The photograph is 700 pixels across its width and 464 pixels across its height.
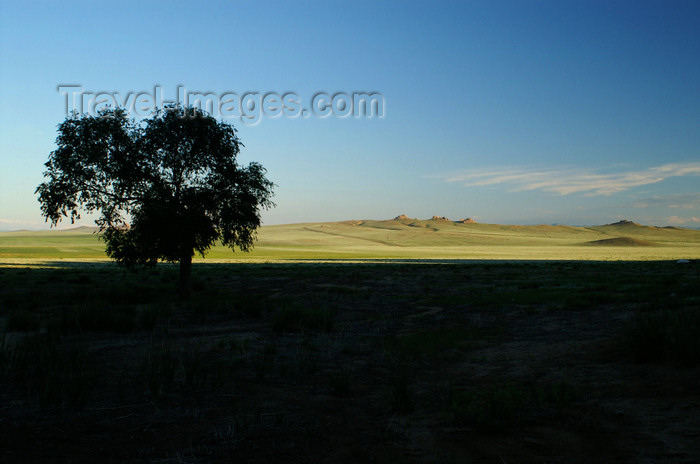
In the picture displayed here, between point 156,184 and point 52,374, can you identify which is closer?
point 52,374

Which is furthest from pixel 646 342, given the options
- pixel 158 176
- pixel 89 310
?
pixel 158 176

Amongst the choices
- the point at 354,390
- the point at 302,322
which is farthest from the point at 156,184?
the point at 354,390

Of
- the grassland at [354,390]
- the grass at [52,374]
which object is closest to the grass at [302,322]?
the grassland at [354,390]

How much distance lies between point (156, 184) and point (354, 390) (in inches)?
743

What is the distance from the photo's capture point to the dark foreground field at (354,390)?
6168mm

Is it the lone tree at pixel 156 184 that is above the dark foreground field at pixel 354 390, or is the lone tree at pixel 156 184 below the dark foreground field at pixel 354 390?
above

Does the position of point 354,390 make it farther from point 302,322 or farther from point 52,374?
point 302,322

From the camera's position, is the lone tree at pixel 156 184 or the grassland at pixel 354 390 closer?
the grassland at pixel 354 390

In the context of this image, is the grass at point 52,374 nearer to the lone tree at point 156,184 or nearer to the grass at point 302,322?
the grass at point 302,322

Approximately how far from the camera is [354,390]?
29.8 ft

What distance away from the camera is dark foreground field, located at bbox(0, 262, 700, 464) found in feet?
20.2

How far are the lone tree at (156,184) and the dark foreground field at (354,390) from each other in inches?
305

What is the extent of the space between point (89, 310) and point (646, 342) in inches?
648

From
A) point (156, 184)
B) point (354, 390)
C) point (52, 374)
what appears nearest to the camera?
point (354, 390)
